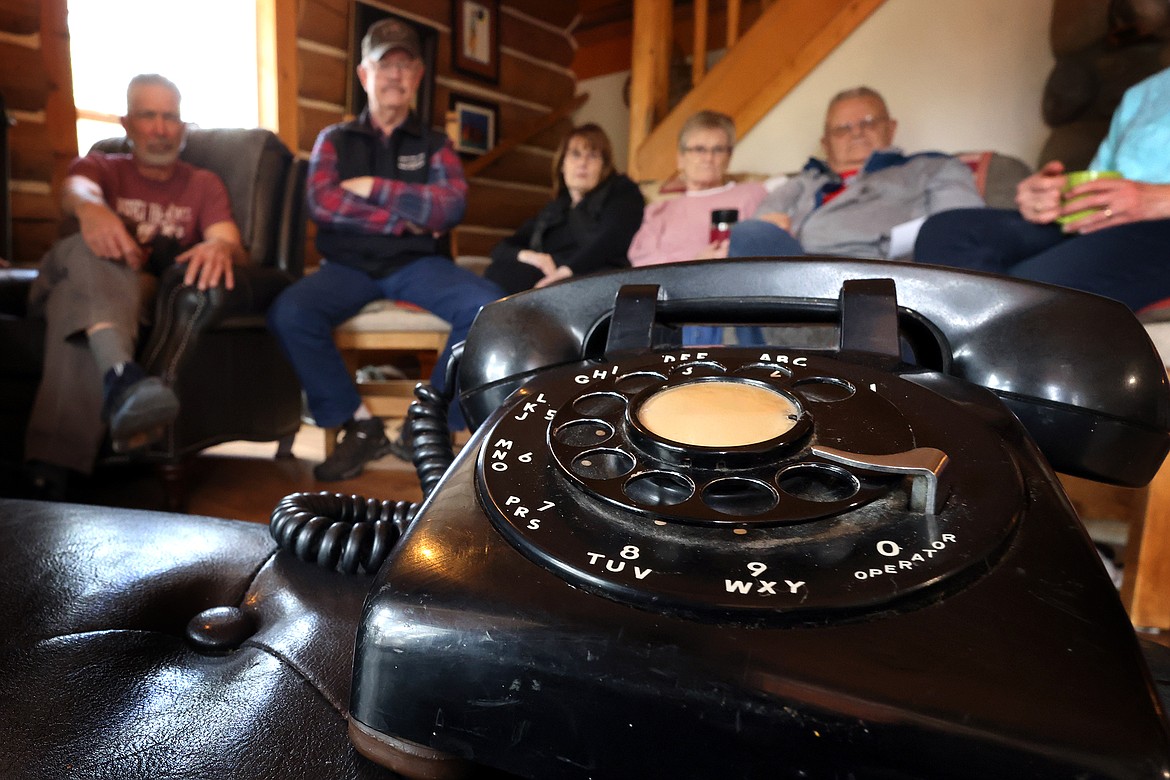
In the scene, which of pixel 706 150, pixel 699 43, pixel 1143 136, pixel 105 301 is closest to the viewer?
pixel 1143 136

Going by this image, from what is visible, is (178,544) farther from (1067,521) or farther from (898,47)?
(898,47)

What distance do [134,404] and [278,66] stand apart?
0.80m

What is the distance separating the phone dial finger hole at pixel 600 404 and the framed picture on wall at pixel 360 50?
65.9 inches

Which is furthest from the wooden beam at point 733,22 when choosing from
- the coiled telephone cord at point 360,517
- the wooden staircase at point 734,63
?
the coiled telephone cord at point 360,517

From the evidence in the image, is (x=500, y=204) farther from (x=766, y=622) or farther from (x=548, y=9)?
(x=766, y=622)

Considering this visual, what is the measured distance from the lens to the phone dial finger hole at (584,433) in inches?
15.4

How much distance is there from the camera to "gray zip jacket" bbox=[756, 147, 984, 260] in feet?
5.90

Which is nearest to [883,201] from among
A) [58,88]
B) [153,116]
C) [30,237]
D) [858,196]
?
[858,196]

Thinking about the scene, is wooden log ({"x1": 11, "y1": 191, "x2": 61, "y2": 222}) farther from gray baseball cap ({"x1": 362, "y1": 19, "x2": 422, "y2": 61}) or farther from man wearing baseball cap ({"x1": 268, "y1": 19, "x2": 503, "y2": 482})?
gray baseball cap ({"x1": 362, "y1": 19, "x2": 422, "y2": 61})

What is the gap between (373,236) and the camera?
2145 millimetres

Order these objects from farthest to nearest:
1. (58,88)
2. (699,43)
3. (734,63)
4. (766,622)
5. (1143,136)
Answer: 1. (699,43)
2. (734,63)
3. (58,88)
4. (1143,136)
5. (766,622)

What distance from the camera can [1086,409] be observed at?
17.9 inches

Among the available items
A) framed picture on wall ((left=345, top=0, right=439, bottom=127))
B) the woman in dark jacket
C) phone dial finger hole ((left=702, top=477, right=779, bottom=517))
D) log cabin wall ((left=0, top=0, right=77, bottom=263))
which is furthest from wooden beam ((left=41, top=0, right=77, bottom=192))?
phone dial finger hole ((left=702, top=477, right=779, bottom=517))

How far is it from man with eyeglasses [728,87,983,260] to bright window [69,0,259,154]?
110 centimetres
